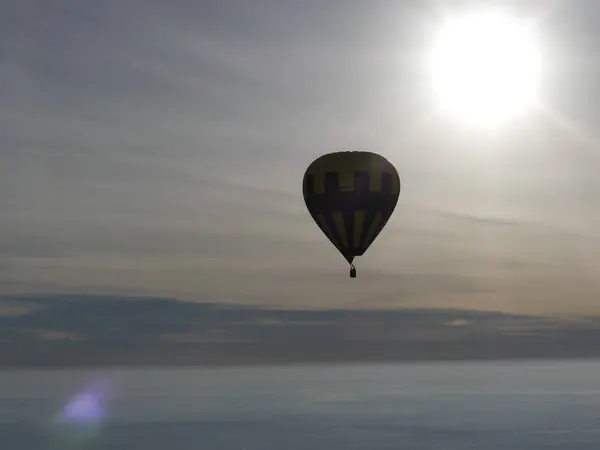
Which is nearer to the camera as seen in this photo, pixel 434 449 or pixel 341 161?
pixel 341 161

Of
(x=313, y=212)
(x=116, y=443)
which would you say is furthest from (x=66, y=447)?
(x=313, y=212)

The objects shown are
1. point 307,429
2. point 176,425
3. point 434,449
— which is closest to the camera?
point 434,449

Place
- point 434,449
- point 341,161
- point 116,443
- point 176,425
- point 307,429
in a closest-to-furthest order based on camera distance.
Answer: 1. point 341,161
2. point 434,449
3. point 116,443
4. point 307,429
5. point 176,425

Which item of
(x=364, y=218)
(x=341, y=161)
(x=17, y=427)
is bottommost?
(x=17, y=427)

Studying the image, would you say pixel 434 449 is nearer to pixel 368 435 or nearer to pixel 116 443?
pixel 368 435

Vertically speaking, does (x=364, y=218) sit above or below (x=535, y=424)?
above
